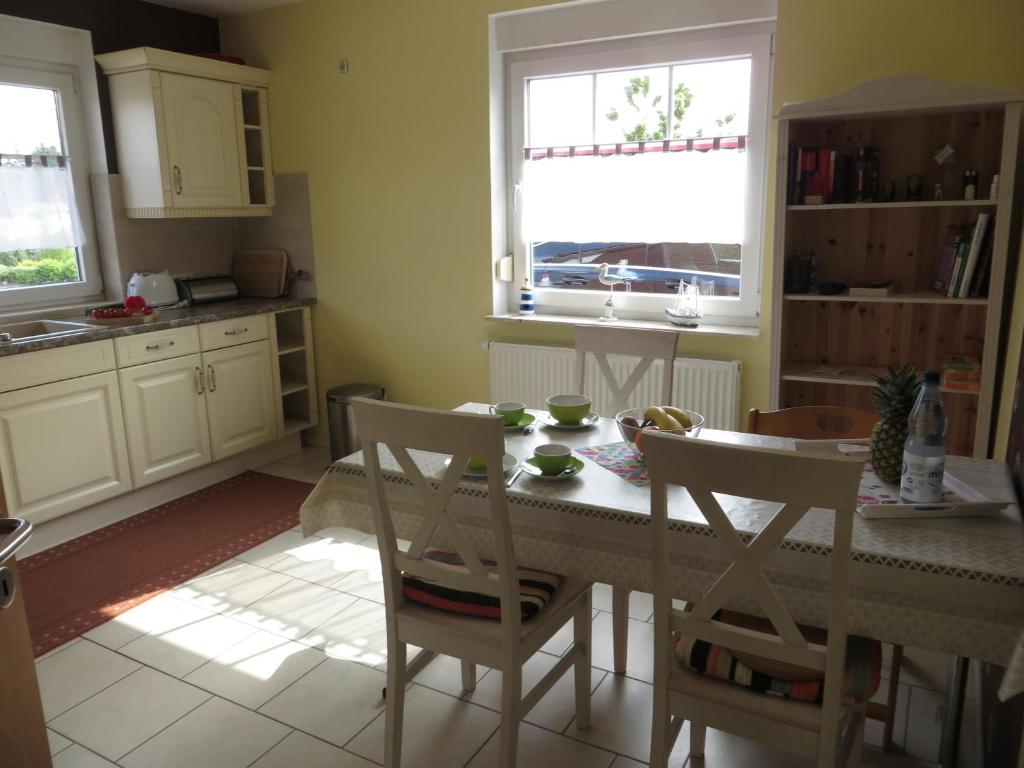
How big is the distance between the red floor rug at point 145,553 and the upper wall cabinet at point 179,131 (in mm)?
1452

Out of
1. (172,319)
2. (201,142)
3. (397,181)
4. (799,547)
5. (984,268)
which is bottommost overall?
(799,547)

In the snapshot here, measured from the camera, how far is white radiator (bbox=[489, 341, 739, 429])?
3.34 meters

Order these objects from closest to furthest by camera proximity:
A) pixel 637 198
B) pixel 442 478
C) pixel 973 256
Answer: pixel 442 478, pixel 973 256, pixel 637 198

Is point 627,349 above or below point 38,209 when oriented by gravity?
below

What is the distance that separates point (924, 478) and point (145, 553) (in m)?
2.90

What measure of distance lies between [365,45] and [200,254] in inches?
59.0

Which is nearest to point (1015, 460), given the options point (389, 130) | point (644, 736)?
point (644, 736)

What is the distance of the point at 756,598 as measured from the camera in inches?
59.5

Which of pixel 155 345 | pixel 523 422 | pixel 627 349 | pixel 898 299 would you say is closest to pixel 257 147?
pixel 155 345

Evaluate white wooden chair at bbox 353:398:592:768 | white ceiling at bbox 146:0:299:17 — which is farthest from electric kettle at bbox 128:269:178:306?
white wooden chair at bbox 353:398:592:768

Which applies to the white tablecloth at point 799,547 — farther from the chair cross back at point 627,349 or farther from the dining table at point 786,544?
the chair cross back at point 627,349

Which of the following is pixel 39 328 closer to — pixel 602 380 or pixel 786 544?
pixel 602 380

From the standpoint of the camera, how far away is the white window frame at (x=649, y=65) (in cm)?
320

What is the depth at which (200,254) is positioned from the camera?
4.42 metres
